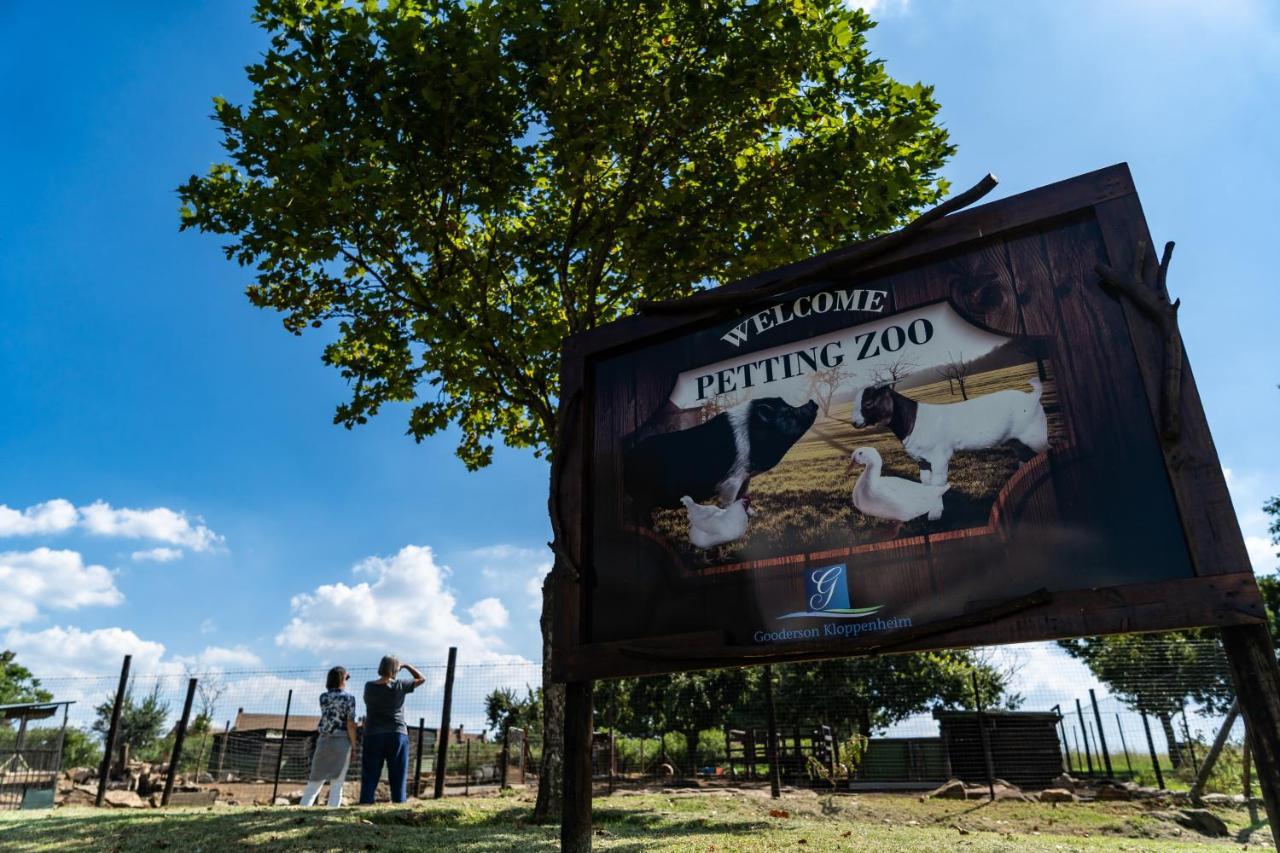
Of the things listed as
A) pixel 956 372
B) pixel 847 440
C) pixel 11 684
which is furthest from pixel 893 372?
pixel 11 684

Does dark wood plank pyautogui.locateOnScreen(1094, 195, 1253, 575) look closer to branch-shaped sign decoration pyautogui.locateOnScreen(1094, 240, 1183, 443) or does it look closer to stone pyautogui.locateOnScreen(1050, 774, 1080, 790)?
branch-shaped sign decoration pyautogui.locateOnScreen(1094, 240, 1183, 443)

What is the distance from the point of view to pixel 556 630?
4.95 m

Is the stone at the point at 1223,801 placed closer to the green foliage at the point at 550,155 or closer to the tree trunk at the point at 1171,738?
the tree trunk at the point at 1171,738

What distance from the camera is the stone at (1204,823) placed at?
9.35m

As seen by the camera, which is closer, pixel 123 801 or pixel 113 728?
pixel 123 801

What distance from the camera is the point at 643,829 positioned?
728 centimetres

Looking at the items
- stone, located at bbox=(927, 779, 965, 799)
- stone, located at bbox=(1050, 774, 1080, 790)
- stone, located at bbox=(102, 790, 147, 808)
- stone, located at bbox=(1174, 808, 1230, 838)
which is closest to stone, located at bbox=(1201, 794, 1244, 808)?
stone, located at bbox=(1050, 774, 1080, 790)

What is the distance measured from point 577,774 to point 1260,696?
3.37 metres

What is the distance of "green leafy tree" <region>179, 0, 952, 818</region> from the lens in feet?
28.8

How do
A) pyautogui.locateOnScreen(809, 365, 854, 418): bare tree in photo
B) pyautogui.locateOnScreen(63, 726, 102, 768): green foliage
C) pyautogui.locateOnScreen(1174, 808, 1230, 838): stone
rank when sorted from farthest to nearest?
pyautogui.locateOnScreen(63, 726, 102, 768): green foliage, pyautogui.locateOnScreen(1174, 808, 1230, 838): stone, pyautogui.locateOnScreen(809, 365, 854, 418): bare tree in photo

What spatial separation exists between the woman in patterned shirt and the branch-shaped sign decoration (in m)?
8.76

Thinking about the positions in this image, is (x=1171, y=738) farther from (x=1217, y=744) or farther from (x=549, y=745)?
(x=549, y=745)

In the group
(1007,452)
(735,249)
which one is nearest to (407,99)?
(735,249)

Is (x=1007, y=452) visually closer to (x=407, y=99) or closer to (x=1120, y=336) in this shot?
(x=1120, y=336)
